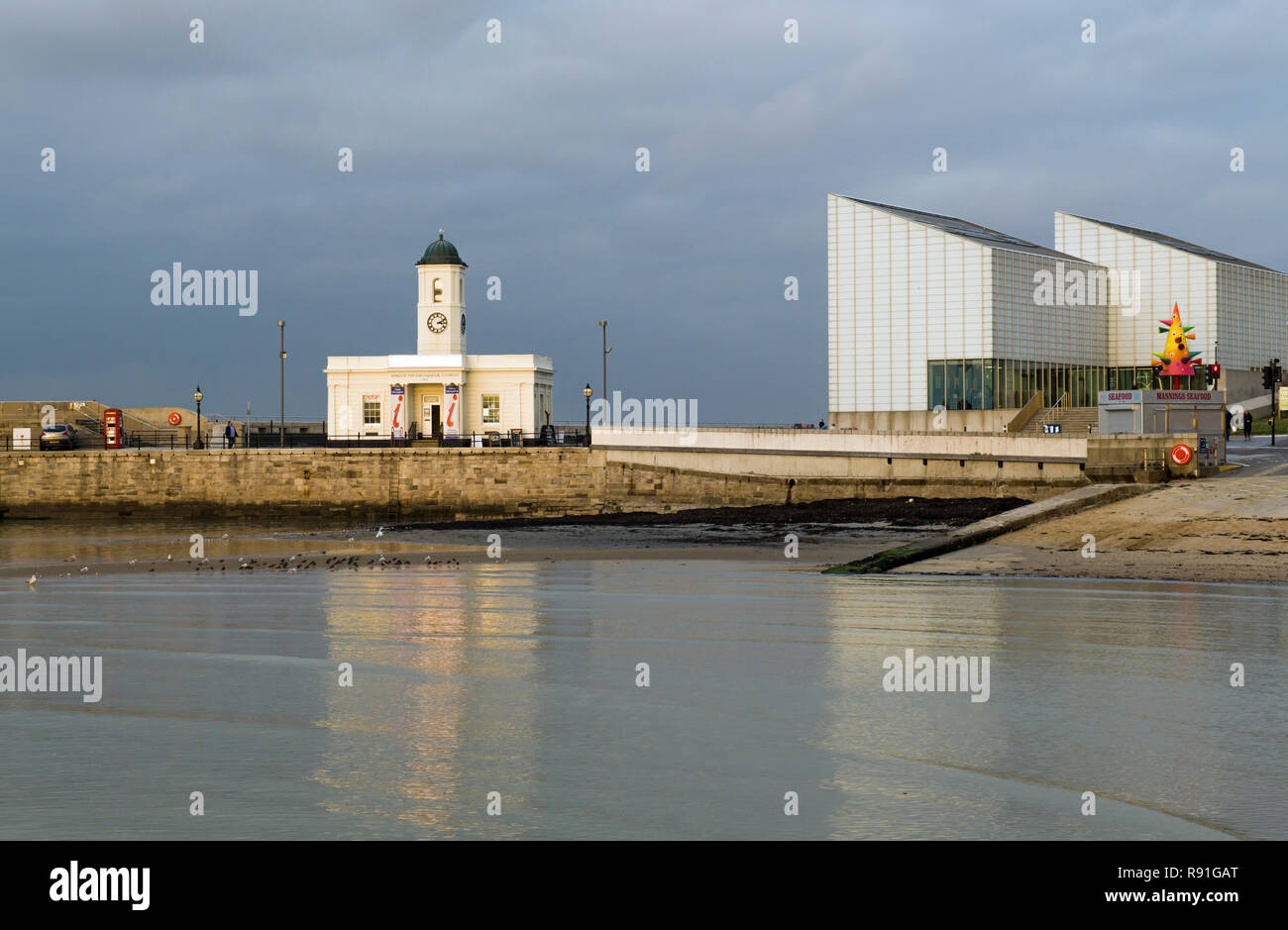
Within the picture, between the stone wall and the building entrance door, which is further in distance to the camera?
the building entrance door

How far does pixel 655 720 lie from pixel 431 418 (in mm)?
63609

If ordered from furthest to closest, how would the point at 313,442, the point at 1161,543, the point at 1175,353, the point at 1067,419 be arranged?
1. the point at 313,442
2. the point at 1067,419
3. the point at 1175,353
4. the point at 1161,543

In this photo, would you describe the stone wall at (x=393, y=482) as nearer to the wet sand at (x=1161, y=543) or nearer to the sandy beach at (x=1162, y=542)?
the sandy beach at (x=1162, y=542)

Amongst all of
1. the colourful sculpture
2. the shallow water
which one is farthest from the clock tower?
the shallow water

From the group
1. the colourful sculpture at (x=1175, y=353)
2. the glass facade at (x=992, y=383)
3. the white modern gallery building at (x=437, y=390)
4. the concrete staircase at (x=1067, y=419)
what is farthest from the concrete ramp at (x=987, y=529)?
the white modern gallery building at (x=437, y=390)

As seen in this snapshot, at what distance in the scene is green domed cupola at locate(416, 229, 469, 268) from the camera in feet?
244

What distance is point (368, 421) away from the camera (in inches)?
2832

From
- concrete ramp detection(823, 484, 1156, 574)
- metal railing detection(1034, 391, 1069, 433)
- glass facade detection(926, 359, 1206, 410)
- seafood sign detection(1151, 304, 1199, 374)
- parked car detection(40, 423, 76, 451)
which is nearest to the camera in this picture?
concrete ramp detection(823, 484, 1156, 574)

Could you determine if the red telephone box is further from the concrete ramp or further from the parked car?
the concrete ramp

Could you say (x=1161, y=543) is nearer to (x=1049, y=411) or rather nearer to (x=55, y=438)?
(x=1049, y=411)

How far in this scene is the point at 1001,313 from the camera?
6488 centimetres

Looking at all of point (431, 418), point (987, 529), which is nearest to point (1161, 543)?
point (987, 529)
